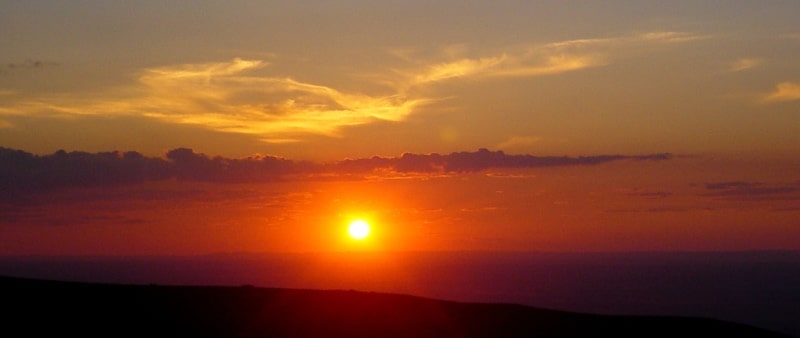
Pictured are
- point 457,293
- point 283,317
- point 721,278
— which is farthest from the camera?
point 721,278

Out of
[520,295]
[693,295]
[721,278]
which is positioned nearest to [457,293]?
[520,295]

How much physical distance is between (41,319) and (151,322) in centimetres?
207

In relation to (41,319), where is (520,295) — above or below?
below

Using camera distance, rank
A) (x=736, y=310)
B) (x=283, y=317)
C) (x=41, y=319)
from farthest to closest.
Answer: (x=736, y=310), (x=283, y=317), (x=41, y=319)

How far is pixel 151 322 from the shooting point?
19984mm

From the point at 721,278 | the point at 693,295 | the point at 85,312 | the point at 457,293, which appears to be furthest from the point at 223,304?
the point at 721,278

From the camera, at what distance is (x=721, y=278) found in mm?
191125

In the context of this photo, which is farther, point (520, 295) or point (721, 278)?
point (721, 278)

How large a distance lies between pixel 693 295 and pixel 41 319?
13064 cm

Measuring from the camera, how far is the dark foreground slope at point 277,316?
19.7 metres

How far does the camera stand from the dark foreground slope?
64.5ft

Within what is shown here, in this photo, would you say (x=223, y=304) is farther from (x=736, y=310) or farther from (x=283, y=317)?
(x=736, y=310)

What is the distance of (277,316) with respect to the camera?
21.3 metres

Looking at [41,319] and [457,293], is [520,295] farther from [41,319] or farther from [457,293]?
[41,319]
